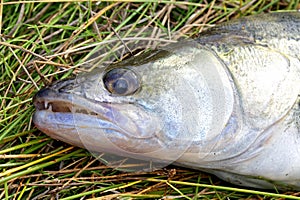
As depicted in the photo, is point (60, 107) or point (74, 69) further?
point (74, 69)

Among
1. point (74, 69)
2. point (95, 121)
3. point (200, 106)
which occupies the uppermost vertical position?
point (74, 69)

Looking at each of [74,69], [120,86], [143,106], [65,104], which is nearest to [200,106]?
[143,106]

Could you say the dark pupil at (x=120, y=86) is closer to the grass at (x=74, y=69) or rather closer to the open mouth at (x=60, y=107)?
the open mouth at (x=60, y=107)

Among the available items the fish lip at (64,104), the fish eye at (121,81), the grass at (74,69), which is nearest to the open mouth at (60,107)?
the fish lip at (64,104)

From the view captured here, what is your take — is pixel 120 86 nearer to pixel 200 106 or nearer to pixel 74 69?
pixel 200 106

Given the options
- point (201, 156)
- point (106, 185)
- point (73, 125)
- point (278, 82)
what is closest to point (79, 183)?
point (106, 185)

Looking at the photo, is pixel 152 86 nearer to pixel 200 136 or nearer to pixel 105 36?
pixel 200 136
